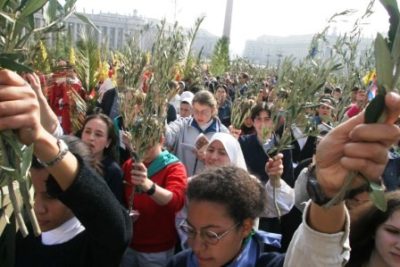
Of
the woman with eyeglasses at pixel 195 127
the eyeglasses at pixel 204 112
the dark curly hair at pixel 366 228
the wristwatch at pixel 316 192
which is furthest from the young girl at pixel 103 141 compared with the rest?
the wristwatch at pixel 316 192

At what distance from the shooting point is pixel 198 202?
5.86 ft

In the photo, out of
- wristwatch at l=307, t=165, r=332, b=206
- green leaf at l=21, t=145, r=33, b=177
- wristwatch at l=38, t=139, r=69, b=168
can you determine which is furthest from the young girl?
green leaf at l=21, t=145, r=33, b=177

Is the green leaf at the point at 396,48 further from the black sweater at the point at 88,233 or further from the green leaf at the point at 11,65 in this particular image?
→ the black sweater at the point at 88,233

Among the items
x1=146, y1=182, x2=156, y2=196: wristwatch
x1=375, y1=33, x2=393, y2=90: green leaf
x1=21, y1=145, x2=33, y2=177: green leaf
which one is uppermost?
x1=375, y1=33, x2=393, y2=90: green leaf

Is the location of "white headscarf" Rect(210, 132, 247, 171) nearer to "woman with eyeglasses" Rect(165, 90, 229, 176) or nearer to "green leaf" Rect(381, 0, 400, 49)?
"woman with eyeglasses" Rect(165, 90, 229, 176)

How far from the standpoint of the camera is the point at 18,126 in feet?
2.93

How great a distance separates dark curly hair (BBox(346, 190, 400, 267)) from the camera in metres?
1.71

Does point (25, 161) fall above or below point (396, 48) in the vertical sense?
below

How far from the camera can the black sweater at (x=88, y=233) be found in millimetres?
1309

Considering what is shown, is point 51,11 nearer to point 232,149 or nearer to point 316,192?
point 316,192

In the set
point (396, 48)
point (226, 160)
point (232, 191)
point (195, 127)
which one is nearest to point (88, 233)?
point (232, 191)

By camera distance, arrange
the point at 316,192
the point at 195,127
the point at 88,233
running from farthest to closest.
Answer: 1. the point at 195,127
2. the point at 88,233
3. the point at 316,192

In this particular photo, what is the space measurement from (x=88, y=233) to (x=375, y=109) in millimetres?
1035

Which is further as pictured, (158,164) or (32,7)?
(158,164)
